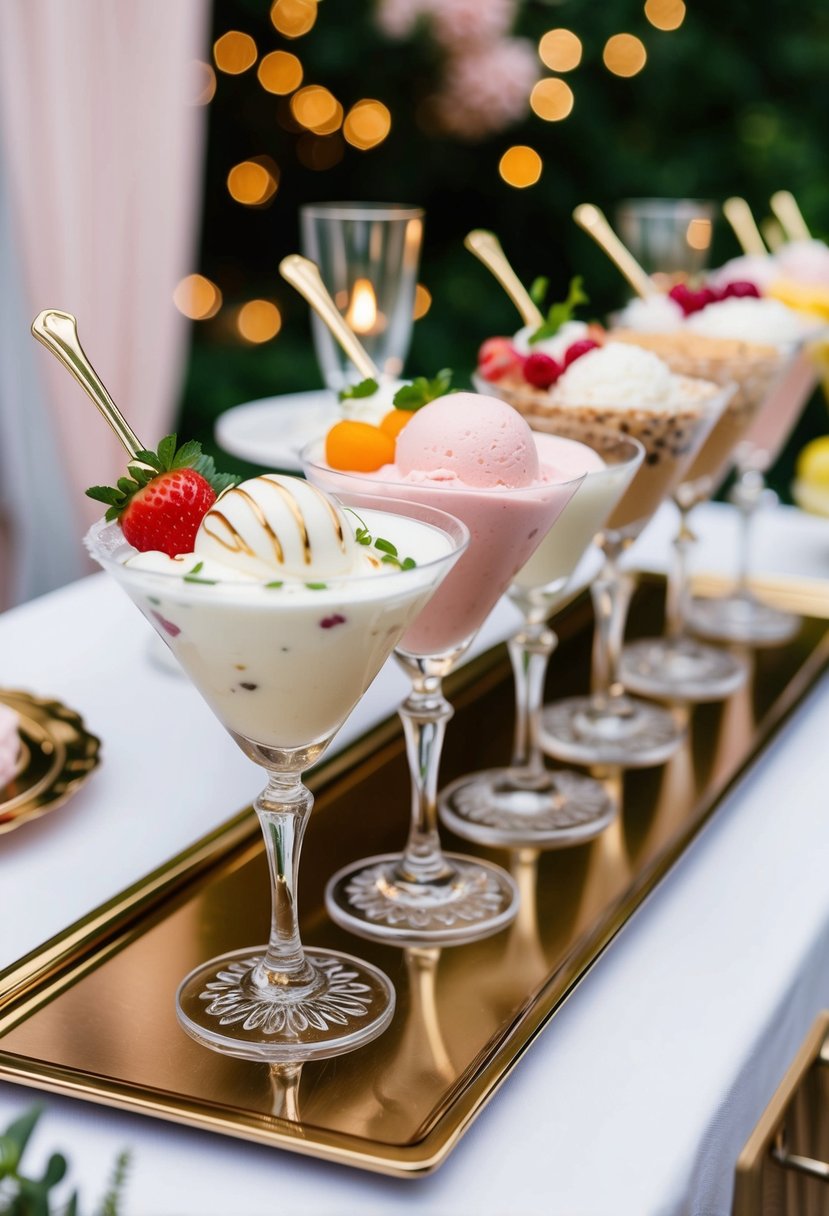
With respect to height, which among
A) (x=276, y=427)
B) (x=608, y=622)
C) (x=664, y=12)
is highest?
(x=664, y=12)

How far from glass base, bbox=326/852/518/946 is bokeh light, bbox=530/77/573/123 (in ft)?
9.53

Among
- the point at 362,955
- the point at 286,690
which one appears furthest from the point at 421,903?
the point at 286,690

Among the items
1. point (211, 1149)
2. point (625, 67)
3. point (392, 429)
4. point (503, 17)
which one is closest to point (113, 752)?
point (392, 429)

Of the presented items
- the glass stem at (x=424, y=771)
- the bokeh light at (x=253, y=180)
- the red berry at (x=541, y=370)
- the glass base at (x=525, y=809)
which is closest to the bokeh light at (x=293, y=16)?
the bokeh light at (x=253, y=180)

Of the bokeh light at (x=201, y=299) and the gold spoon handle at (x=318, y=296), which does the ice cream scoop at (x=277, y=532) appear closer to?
the gold spoon handle at (x=318, y=296)

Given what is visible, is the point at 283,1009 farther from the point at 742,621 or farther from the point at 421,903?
the point at 742,621

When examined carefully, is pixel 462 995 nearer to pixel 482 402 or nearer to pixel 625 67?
pixel 482 402

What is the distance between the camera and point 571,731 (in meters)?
1.51

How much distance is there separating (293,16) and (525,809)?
2604 mm

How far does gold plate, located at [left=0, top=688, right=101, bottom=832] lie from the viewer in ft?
3.86

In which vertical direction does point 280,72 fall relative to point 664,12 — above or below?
below

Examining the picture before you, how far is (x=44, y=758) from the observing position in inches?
49.6

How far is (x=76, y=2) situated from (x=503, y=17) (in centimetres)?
97

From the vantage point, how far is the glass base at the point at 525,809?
127 cm
